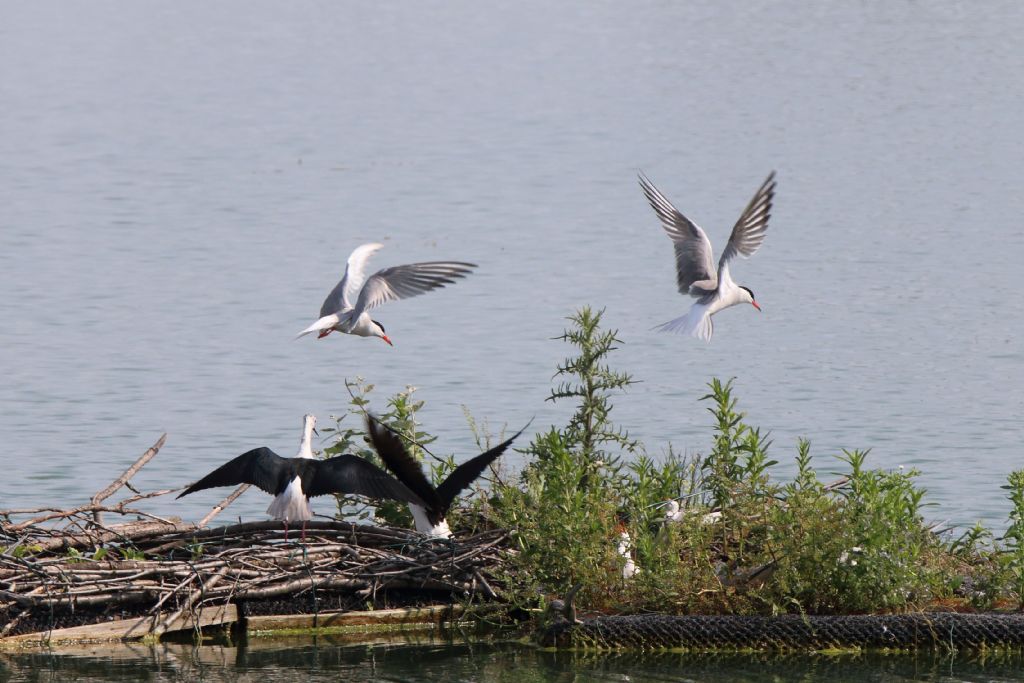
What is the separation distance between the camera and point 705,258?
14234mm

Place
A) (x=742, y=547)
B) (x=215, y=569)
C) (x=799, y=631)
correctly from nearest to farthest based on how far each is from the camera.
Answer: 1. (x=799, y=631)
2. (x=215, y=569)
3. (x=742, y=547)

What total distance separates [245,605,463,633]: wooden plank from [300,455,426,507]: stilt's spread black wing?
68cm

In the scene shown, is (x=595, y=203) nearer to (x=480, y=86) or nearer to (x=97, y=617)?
(x=480, y=86)

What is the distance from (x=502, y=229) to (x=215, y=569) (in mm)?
16908

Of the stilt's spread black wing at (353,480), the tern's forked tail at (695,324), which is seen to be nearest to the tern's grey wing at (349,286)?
the tern's forked tail at (695,324)

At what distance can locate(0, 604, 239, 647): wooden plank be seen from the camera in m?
10.1

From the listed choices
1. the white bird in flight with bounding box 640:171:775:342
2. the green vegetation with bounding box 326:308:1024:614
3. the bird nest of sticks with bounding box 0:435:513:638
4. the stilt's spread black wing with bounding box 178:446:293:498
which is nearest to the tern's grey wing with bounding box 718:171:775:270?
the white bird in flight with bounding box 640:171:775:342

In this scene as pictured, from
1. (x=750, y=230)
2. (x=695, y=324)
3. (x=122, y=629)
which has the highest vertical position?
(x=750, y=230)

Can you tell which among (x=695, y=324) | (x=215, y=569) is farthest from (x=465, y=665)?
(x=695, y=324)

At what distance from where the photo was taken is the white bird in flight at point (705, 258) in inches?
542

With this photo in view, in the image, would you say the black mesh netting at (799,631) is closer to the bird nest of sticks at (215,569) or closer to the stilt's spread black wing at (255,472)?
the bird nest of sticks at (215,569)

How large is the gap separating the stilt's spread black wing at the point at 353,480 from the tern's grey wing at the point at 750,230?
4.18 meters

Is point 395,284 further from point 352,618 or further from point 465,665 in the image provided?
point 465,665

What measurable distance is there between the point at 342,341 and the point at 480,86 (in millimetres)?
21670
